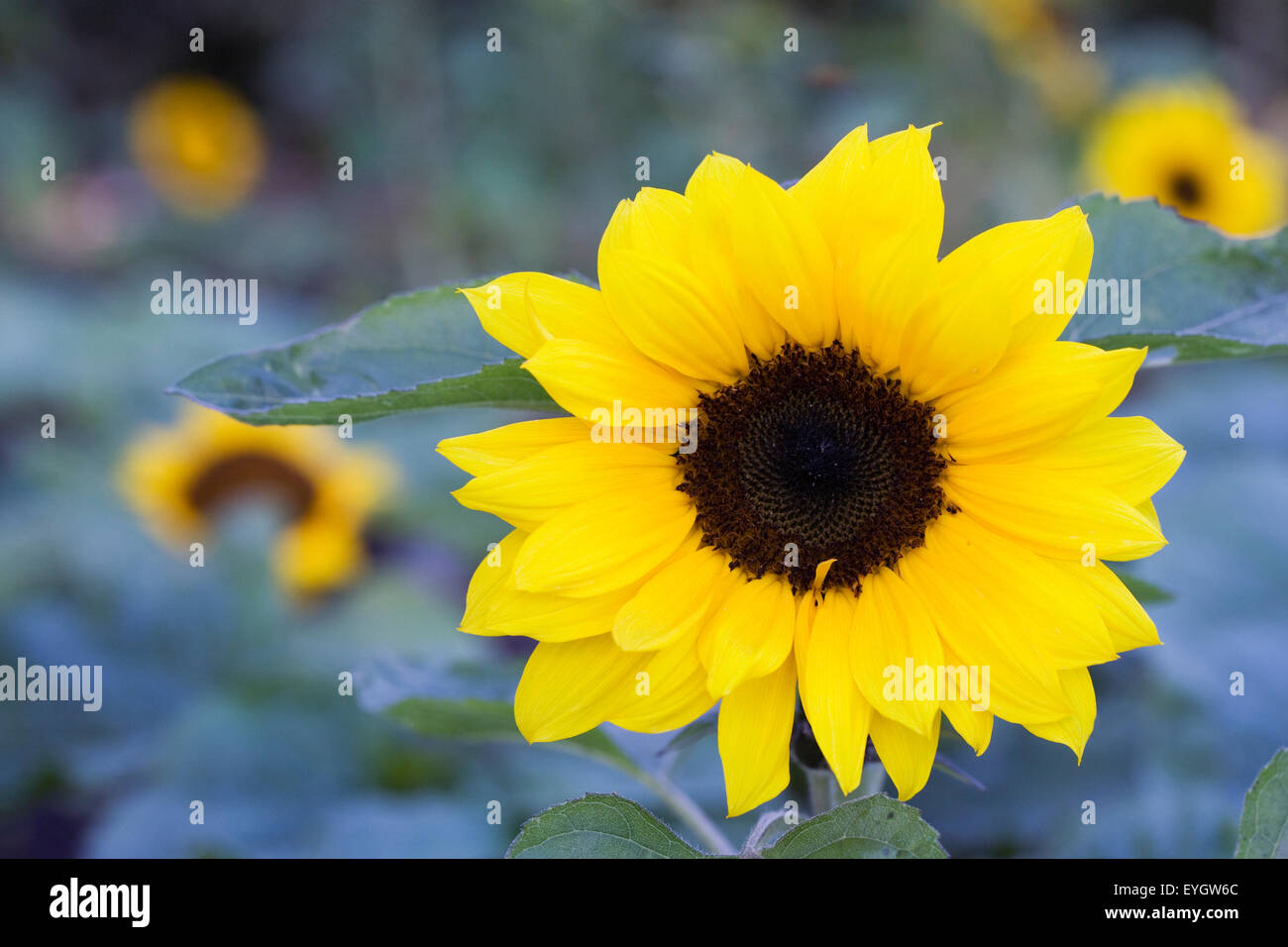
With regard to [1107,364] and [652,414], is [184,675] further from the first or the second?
[1107,364]

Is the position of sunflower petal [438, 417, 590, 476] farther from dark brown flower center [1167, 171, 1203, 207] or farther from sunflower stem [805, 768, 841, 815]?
dark brown flower center [1167, 171, 1203, 207]

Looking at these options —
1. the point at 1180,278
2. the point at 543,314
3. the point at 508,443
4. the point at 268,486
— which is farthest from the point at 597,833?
the point at 268,486

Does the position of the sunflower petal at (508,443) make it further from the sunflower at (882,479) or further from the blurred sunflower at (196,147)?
the blurred sunflower at (196,147)

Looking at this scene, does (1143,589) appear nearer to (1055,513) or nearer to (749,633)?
(1055,513)

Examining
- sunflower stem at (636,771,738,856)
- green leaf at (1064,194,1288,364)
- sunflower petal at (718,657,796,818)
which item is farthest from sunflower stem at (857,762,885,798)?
green leaf at (1064,194,1288,364)

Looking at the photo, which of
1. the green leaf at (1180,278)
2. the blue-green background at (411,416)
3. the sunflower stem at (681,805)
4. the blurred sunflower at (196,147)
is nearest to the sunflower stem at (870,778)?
the sunflower stem at (681,805)
